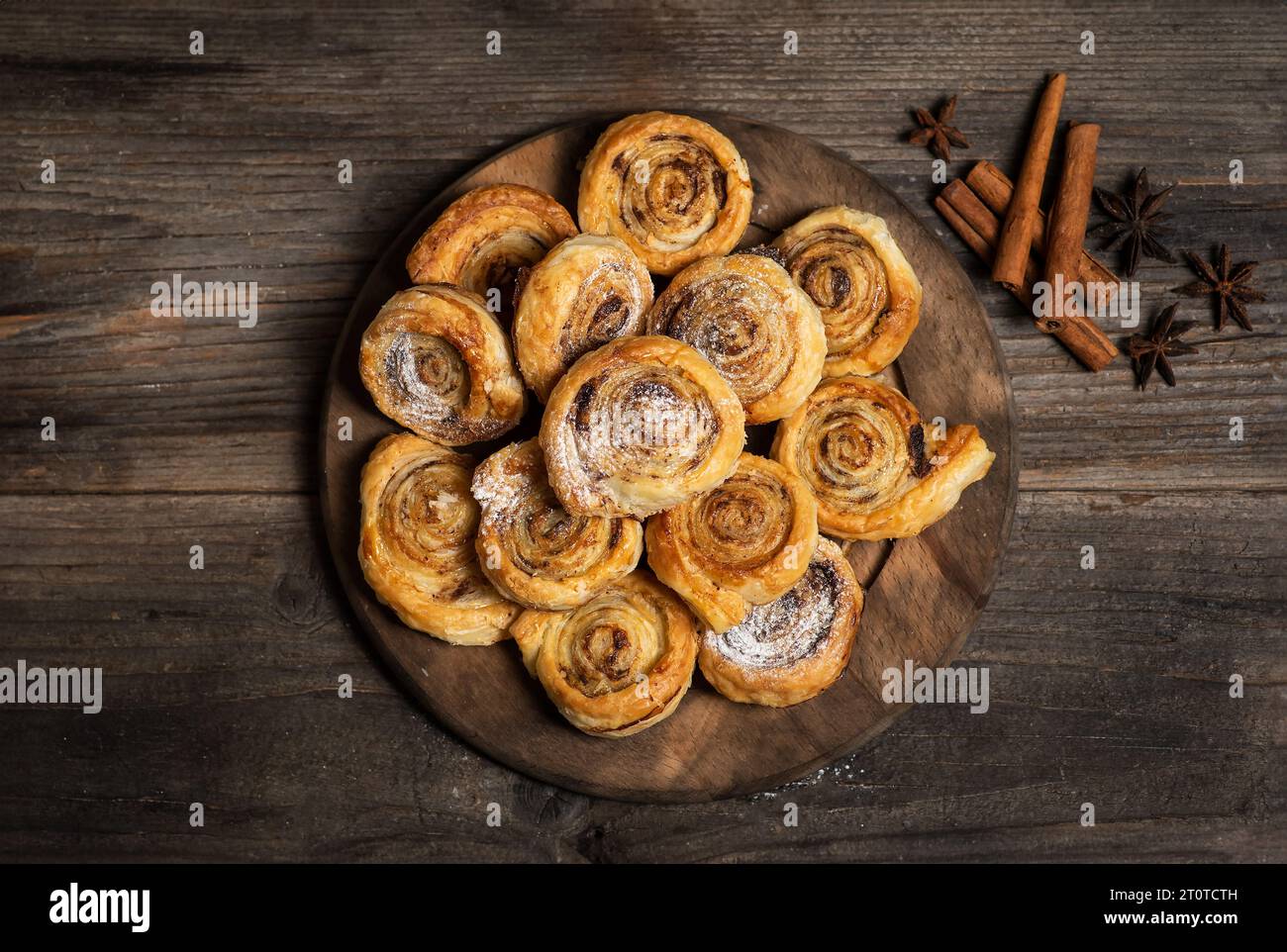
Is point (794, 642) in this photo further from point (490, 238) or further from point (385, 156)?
point (385, 156)

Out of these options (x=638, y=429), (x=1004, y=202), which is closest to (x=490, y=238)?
(x=638, y=429)

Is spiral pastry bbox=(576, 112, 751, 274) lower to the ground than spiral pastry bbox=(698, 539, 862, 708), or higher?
higher

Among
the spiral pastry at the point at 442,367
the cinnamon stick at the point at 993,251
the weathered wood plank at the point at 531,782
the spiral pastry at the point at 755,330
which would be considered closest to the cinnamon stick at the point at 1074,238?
the cinnamon stick at the point at 993,251

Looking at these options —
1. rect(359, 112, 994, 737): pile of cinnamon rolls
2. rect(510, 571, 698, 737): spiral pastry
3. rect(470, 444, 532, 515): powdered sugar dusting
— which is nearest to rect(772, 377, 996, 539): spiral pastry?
rect(359, 112, 994, 737): pile of cinnamon rolls

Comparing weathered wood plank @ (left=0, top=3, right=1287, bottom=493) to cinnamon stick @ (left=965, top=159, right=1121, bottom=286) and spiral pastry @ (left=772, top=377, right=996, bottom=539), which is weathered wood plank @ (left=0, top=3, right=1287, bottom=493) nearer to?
cinnamon stick @ (left=965, top=159, right=1121, bottom=286)

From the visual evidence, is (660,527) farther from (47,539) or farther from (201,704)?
(47,539)

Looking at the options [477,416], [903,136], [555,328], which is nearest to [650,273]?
[555,328]
